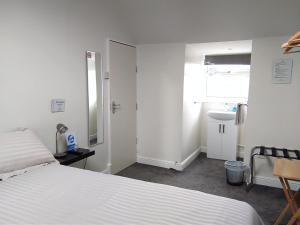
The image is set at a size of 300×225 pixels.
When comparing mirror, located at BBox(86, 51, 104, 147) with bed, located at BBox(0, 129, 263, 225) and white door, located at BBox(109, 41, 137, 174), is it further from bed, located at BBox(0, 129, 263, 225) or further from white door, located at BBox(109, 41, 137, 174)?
bed, located at BBox(0, 129, 263, 225)

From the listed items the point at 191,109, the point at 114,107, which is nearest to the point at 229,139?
the point at 191,109

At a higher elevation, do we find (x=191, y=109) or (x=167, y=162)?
(x=191, y=109)

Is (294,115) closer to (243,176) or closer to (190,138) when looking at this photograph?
(243,176)

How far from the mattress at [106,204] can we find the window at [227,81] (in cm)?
345

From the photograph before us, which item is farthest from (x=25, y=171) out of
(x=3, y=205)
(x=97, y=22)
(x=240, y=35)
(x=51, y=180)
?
(x=240, y=35)

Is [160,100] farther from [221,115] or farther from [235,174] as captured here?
[235,174]

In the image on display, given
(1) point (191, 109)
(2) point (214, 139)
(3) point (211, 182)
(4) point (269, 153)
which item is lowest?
(3) point (211, 182)

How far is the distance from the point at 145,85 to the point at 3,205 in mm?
2947

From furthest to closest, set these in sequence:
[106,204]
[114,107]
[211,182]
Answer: [114,107]
[211,182]
[106,204]

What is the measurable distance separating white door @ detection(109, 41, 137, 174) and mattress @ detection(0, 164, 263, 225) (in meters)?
1.90

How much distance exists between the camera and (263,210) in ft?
8.92

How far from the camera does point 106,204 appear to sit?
144 centimetres

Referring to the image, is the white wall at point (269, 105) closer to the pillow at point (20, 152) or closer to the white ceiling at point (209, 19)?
the white ceiling at point (209, 19)

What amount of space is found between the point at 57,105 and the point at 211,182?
7.70ft
